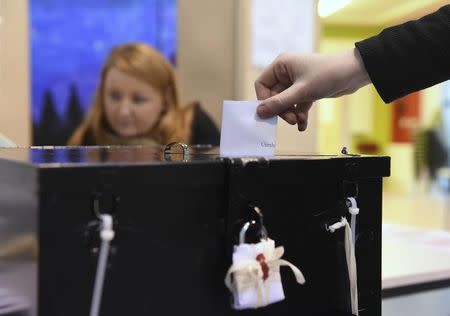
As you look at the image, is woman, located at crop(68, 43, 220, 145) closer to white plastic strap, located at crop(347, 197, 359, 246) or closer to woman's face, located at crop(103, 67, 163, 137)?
woman's face, located at crop(103, 67, 163, 137)

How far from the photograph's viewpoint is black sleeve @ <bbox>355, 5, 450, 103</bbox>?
2.14ft

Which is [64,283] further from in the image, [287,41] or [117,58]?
[287,41]

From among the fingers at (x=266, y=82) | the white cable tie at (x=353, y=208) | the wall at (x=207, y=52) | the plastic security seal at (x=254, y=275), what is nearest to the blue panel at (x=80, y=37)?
the wall at (x=207, y=52)

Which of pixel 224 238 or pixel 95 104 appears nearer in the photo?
pixel 224 238

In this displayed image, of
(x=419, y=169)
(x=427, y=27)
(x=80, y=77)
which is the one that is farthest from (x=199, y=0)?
(x=419, y=169)

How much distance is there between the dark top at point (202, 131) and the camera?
7.04 feet

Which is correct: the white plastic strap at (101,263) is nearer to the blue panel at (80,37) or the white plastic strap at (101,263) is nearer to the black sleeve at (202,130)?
the black sleeve at (202,130)

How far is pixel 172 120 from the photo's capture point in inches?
81.7

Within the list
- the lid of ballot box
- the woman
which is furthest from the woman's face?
the lid of ballot box

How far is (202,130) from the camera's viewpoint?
2166 mm

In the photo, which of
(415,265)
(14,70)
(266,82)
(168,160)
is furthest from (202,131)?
(168,160)

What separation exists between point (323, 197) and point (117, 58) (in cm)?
159

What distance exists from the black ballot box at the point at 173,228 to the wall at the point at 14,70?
1433mm

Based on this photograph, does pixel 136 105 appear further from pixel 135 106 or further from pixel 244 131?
pixel 244 131
